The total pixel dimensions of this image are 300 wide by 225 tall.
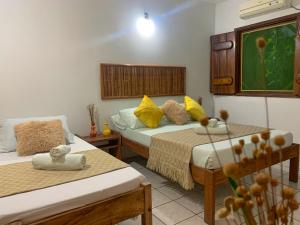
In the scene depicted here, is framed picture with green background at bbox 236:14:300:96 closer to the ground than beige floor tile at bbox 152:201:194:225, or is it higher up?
higher up

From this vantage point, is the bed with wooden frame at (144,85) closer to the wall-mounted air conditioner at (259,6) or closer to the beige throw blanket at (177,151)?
the beige throw blanket at (177,151)

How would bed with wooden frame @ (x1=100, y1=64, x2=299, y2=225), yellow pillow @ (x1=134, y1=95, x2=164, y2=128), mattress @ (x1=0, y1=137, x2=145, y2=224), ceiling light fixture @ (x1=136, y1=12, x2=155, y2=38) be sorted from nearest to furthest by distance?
mattress @ (x1=0, y1=137, x2=145, y2=224) < bed with wooden frame @ (x1=100, y1=64, x2=299, y2=225) < yellow pillow @ (x1=134, y1=95, x2=164, y2=128) < ceiling light fixture @ (x1=136, y1=12, x2=155, y2=38)

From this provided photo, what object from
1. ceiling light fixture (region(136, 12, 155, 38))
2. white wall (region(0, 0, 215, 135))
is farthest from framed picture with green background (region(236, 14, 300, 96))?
ceiling light fixture (region(136, 12, 155, 38))

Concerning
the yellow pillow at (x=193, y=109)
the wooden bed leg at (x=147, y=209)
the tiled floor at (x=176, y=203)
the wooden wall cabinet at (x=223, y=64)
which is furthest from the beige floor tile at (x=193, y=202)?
the wooden wall cabinet at (x=223, y=64)

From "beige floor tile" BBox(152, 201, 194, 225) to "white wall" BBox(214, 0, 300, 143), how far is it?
223 centimetres

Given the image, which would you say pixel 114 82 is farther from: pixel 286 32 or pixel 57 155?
pixel 286 32

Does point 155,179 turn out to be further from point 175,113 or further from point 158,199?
point 175,113

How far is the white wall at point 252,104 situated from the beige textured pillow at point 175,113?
132 cm

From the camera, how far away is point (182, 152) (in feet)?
7.48

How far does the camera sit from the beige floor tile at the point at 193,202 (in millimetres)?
2277

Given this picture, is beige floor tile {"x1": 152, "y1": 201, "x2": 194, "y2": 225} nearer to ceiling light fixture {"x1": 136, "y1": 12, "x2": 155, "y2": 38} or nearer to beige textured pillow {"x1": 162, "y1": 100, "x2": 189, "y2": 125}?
beige textured pillow {"x1": 162, "y1": 100, "x2": 189, "y2": 125}

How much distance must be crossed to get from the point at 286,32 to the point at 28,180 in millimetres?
3783

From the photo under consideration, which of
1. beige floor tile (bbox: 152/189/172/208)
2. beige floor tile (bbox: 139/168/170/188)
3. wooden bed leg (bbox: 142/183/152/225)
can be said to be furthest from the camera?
beige floor tile (bbox: 139/168/170/188)

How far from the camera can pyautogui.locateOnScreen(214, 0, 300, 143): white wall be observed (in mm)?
3381
